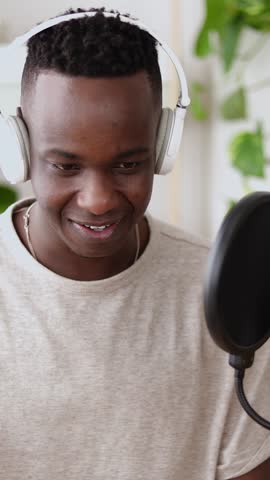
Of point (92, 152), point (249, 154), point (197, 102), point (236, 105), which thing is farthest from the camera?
point (197, 102)

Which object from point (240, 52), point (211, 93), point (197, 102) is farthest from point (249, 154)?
point (211, 93)

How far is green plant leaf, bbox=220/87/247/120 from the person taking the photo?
2896 mm

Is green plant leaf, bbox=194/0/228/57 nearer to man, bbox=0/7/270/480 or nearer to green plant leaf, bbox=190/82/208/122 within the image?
green plant leaf, bbox=190/82/208/122

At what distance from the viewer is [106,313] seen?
955mm

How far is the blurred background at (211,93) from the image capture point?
2605mm

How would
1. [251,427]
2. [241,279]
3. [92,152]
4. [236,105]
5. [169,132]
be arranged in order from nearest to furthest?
[241,279] < [92,152] < [169,132] < [251,427] < [236,105]

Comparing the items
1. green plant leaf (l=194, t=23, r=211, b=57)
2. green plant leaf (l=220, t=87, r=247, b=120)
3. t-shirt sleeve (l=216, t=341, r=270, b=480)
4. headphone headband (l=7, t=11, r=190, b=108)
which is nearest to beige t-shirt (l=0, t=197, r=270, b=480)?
t-shirt sleeve (l=216, t=341, r=270, b=480)

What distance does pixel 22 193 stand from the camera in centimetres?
322

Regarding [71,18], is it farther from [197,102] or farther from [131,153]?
[197,102]

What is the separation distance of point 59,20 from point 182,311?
0.40 meters

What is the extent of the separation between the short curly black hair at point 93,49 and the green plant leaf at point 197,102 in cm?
256

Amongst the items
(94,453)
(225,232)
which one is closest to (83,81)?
(225,232)

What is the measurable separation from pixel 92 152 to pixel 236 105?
2.23 m

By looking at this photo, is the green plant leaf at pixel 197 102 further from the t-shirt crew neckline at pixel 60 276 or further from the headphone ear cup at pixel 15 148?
the headphone ear cup at pixel 15 148
